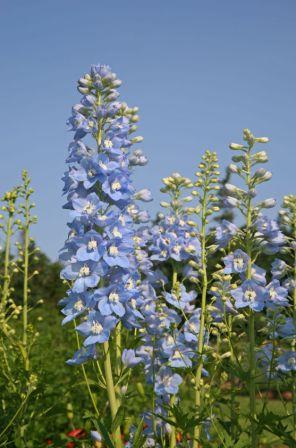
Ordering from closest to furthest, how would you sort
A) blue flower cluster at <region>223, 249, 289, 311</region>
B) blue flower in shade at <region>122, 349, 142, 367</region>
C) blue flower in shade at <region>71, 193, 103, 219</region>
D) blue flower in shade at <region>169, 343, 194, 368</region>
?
1. blue flower in shade at <region>71, 193, 103, 219</region>
2. blue flower cluster at <region>223, 249, 289, 311</region>
3. blue flower in shade at <region>122, 349, 142, 367</region>
4. blue flower in shade at <region>169, 343, 194, 368</region>

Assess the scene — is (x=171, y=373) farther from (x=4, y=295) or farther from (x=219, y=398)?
(x=4, y=295)

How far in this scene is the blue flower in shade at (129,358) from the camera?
3.61m

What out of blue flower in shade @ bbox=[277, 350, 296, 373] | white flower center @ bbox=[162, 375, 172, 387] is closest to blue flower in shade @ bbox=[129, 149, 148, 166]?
white flower center @ bbox=[162, 375, 172, 387]

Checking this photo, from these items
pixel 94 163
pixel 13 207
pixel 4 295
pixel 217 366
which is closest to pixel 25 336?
pixel 4 295

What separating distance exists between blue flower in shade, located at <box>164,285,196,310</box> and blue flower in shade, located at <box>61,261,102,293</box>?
73 cm

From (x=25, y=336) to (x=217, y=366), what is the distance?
1.59 metres

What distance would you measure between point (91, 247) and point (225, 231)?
87cm

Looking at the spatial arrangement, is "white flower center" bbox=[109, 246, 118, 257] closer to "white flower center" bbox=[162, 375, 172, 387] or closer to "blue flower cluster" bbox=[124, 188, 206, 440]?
"blue flower cluster" bbox=[124, 188, 206, 440]

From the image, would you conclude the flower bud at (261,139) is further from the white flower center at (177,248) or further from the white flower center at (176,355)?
the white flower center at (176,355)

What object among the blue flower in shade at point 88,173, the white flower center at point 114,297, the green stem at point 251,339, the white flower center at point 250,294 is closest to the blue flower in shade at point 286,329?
the green stem at point 251,339

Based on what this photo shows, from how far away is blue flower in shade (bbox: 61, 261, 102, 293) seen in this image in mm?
3348

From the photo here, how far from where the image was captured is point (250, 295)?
351 cm

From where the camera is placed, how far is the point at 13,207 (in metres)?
5.14

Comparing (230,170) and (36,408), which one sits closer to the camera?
(230,170)
